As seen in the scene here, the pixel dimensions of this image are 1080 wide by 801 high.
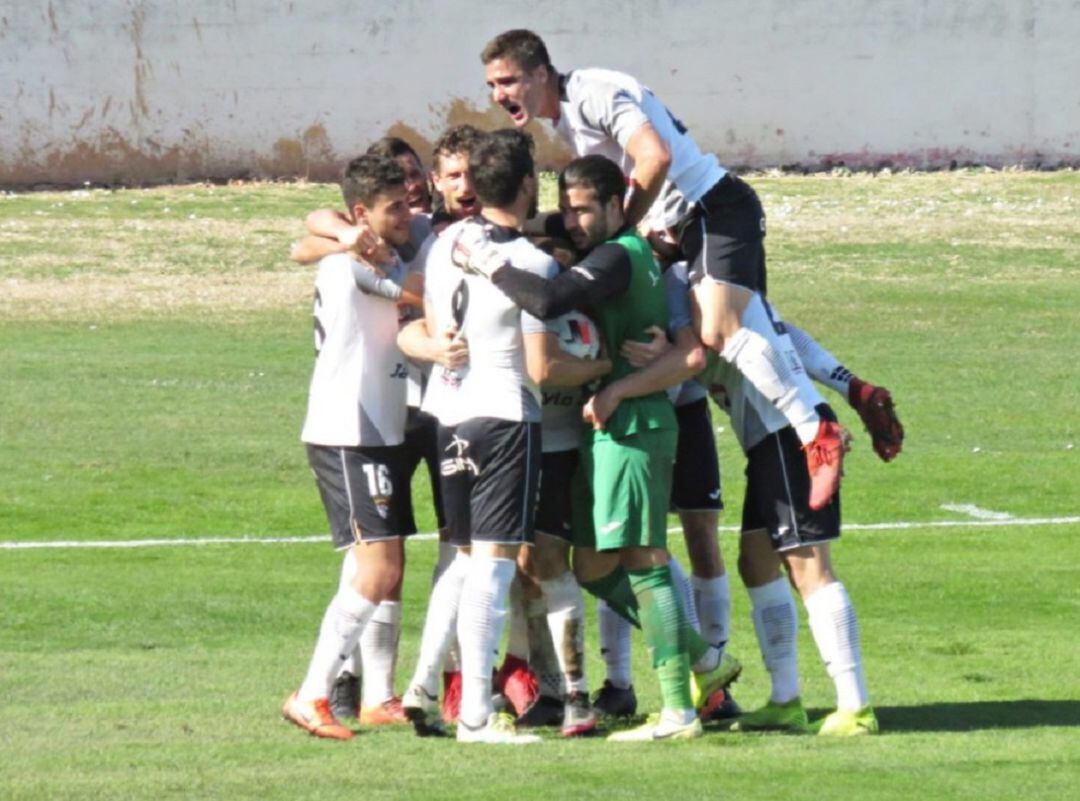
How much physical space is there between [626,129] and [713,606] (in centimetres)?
179

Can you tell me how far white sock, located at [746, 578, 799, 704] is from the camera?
803 cm

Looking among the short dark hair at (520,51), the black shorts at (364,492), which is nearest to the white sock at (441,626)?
the black shorts at (364,492)


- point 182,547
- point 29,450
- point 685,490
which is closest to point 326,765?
point 685,490

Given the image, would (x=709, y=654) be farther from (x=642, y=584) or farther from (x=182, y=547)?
(x=182, y=547)

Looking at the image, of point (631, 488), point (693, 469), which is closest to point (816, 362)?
point (693, 469)

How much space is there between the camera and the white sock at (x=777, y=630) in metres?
8.03

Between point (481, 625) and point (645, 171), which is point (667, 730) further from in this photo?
point (645, 171)

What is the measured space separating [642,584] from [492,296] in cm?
109

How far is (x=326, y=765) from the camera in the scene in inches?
280

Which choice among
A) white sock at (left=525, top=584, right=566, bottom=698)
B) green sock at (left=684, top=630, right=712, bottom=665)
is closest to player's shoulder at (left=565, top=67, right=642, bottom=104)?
white sock at (left=525, top=584, right=566, bottom=698)

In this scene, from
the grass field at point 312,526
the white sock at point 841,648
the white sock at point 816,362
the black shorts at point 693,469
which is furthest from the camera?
the white sock at point 816,362

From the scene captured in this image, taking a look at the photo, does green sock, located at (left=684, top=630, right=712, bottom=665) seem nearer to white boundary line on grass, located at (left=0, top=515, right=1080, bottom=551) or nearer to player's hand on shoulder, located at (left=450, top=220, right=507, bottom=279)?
player's hand on shoulder, located at (left=450, top=220, right=507, bottom=279)

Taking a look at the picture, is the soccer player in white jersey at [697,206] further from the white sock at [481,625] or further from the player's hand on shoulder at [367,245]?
the white sock at [481,625]

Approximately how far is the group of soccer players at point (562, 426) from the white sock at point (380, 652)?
0.04ft
